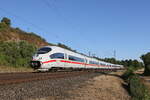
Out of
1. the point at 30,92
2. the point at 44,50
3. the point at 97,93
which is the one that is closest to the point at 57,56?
the point at 44,50

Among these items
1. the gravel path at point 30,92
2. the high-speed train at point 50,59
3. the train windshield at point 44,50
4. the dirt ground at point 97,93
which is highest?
the train windshield at point 44,50

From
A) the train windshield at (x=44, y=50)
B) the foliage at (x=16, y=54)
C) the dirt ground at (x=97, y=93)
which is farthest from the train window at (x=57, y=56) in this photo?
the foliage at (x=16, y=54)

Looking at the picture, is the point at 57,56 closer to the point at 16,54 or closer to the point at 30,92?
the point at 30,92

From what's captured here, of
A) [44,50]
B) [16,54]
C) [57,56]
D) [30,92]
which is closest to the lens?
[30,92]

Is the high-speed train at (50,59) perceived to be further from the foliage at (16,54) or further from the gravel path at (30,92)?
the foliage at (16,54)

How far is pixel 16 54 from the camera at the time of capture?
38469 millimetres

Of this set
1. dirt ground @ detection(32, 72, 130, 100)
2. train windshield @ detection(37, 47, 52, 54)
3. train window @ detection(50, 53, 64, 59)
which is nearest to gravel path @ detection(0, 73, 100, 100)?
dirt ground @ detection(32, 72, 130, 100)

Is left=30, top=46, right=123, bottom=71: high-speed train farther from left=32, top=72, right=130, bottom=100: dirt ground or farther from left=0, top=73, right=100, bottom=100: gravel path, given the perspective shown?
left=0, top=73, right=100, bottom=100: gravel path

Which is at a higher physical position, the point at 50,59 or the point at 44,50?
the point at 44,50

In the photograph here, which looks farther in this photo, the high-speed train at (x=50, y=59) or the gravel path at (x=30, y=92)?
the high-speed train at (x=50, y=59)

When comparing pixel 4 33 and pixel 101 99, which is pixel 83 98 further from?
pixel 4 33

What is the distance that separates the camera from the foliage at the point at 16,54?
3441 centimetres

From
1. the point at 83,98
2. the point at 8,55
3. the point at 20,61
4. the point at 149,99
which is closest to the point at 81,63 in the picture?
the point at 20,61

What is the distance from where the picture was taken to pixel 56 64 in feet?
75.0
